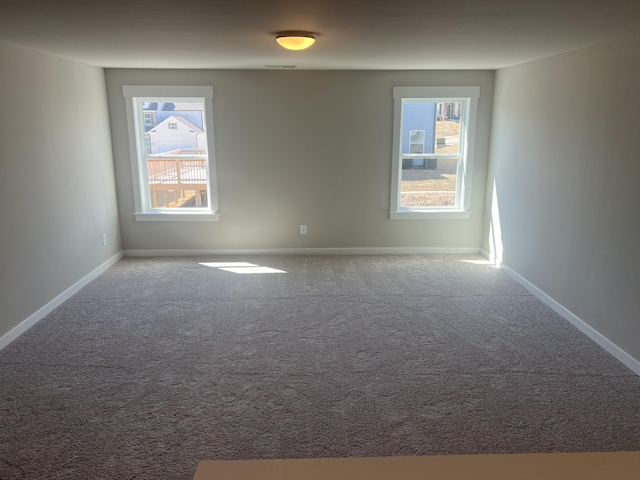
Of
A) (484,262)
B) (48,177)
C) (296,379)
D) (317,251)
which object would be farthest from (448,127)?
(48,177)

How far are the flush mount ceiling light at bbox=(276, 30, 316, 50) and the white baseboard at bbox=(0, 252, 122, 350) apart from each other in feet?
9.96

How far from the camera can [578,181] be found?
13.3 ft

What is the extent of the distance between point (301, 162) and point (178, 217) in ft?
5.64

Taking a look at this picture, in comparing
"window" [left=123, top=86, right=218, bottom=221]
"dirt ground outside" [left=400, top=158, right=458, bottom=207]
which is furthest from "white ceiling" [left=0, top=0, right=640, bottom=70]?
"dirt ground outside" [left=400, top=158, right=458, bottom=207]

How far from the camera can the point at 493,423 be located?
2.73 metres

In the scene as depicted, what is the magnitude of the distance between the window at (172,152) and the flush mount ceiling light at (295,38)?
266cm

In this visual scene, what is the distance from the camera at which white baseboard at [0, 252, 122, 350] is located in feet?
12.3

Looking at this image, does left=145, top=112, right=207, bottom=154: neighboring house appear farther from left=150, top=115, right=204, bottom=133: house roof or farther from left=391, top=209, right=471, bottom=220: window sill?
left=391, top=209, right=471, bottom=220: window sill

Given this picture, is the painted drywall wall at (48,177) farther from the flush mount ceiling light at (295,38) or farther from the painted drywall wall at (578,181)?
the painted drywall wall at (578,181)

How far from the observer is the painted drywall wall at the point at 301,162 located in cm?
579

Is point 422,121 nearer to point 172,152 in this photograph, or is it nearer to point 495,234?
point 495,234

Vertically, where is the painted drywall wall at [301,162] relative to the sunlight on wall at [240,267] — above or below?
above

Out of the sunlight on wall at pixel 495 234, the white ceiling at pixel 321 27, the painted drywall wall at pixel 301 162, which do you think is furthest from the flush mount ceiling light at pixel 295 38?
the sunlight on wall at pixel 495 234

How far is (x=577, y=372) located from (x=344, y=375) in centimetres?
159
